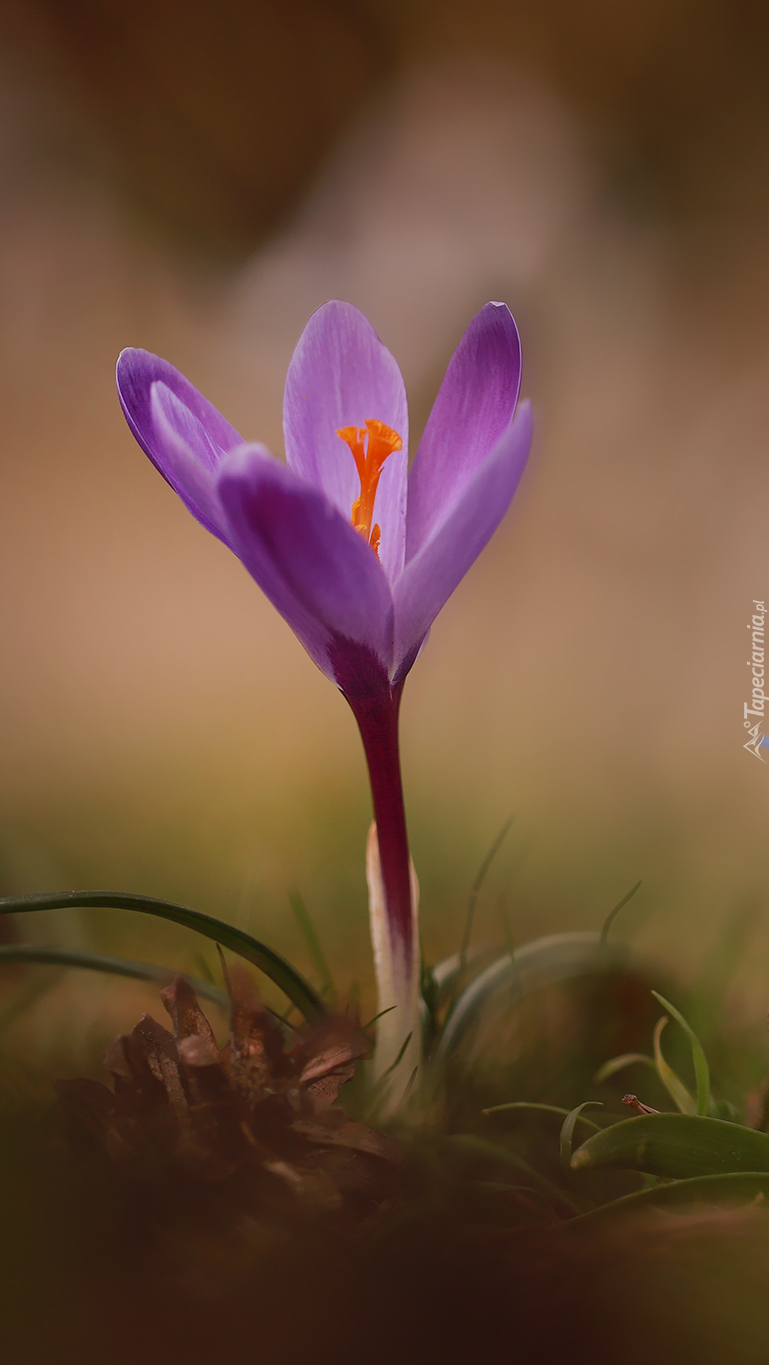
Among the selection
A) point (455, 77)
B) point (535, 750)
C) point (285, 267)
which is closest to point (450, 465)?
point (535, 750)

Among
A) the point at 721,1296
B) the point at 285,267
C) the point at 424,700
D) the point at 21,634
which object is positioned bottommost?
the point at 721,1296

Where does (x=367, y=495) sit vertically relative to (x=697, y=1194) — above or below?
above

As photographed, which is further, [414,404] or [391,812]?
[414,404]

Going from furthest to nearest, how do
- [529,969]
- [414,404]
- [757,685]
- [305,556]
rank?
1. [414,404]
2. [757,685]
3. [529,969]
4. [305,556]

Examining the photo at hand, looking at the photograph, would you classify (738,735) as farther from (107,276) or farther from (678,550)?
(107,276)

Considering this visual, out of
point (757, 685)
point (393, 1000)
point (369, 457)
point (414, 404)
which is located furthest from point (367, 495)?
point (414, 404)

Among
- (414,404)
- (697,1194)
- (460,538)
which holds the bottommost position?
(697,1194)

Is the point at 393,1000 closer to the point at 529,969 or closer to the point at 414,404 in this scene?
the point at 529,969
